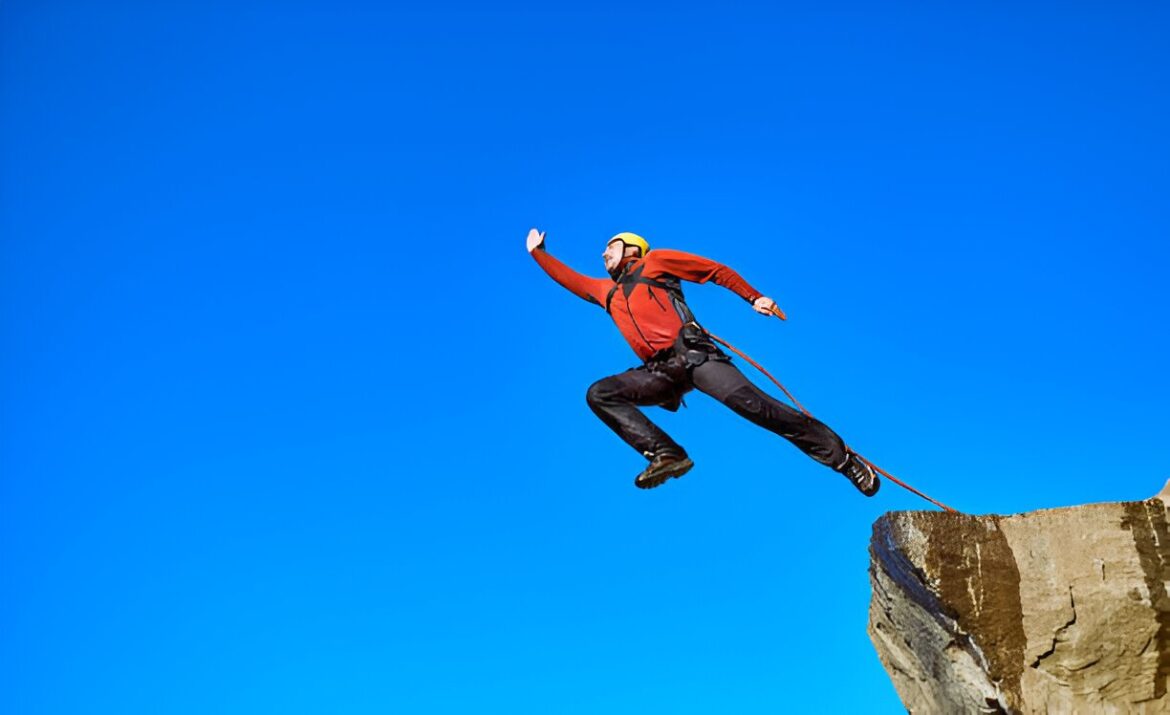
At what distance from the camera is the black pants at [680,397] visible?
8.51 metres

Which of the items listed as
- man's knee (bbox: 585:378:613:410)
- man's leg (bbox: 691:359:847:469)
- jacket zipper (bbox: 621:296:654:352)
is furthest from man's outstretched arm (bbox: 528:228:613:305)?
man's leg (bbox: 691:359:847:469)

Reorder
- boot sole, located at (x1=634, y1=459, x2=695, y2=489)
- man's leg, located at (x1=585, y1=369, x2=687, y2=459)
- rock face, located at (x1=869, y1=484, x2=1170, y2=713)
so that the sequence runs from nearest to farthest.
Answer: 1. rock face, located at (x1=869, y1=484, x2=1170, y2=713)
2. boot sole, located at (x1=634, y1=459, x2=695, y2=489)
3. man's leg, located at (x1=585, y1=369, x2=687, y2=459)

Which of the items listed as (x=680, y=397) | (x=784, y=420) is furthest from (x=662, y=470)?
(x=784, y=420)

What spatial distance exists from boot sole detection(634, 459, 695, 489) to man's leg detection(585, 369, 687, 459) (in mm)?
101

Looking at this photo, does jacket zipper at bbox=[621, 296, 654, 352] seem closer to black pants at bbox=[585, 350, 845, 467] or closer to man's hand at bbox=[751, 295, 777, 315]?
black pants at bbox=[585, 350, 845, 467]

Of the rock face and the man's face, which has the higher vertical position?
the man's face

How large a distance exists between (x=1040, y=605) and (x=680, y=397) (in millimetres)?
3059

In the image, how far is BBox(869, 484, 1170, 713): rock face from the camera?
7625 millimetres

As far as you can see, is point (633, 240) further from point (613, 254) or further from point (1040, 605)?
point (1040, 605)

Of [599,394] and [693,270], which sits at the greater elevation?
[693,270]

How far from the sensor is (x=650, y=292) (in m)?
9.23

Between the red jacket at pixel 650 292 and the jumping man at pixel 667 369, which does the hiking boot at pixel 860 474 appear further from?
the red jacket at pixel 650 292

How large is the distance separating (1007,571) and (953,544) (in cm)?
43

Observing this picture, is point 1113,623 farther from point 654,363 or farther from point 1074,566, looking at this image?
point 654,363
